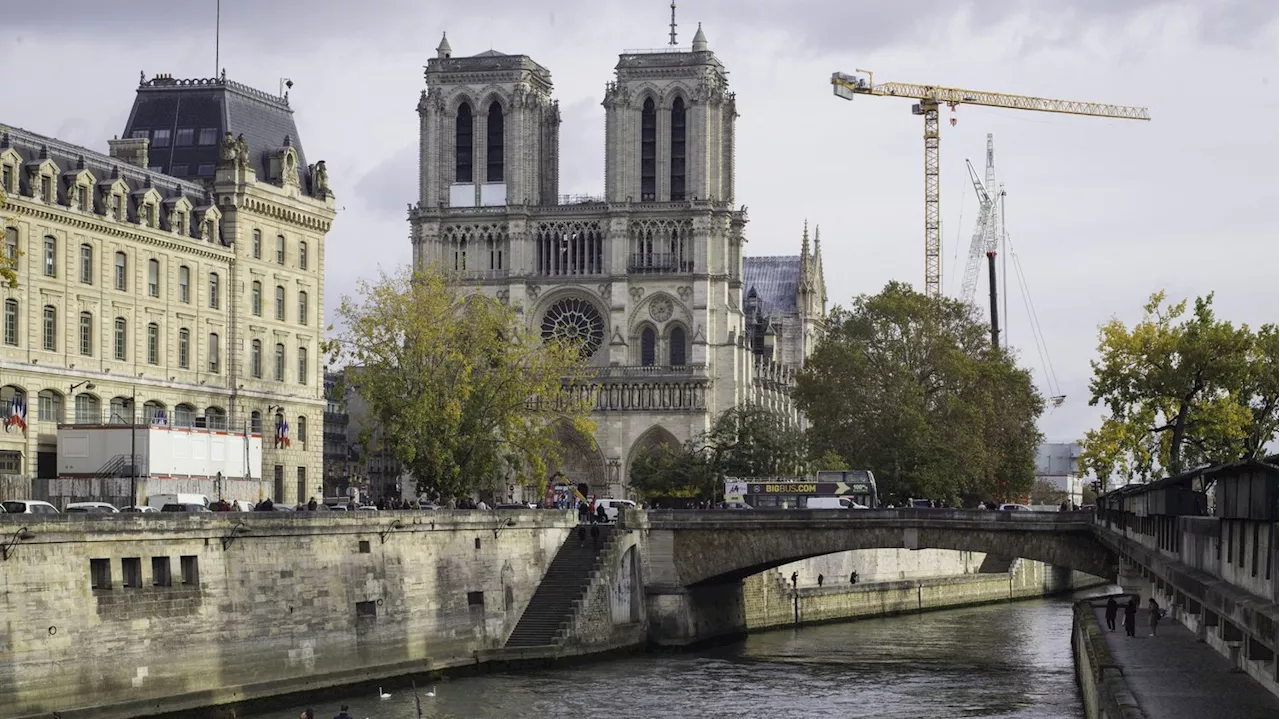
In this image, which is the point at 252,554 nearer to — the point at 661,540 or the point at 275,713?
the point at 275,713

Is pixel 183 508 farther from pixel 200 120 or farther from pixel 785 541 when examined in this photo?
pixel 200 120

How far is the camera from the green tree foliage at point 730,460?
123m

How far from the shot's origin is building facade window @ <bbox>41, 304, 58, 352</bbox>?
3029 inches

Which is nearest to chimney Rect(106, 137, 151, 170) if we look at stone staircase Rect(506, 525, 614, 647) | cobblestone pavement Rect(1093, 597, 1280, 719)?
stone staircase Rect(506, 525, 614, 647)

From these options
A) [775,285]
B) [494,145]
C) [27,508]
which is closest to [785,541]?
[27,508]

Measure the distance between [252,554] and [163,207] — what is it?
28964 millimetres

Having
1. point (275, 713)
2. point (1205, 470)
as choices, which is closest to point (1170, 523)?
point (1205, 470)

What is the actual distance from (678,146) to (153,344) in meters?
71.1

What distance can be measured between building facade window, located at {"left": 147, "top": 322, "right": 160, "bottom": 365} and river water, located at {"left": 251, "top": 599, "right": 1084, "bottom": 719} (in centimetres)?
2273

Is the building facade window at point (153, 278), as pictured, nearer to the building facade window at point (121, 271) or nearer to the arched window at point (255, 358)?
the building facade window at point (121, 271)

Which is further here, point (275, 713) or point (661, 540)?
point (661, 540)

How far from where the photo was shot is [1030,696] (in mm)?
62219

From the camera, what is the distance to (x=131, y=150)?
90.9 metres

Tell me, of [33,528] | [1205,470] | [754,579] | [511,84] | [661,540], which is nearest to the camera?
[1205,470]
